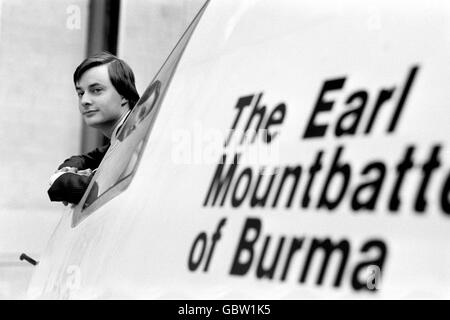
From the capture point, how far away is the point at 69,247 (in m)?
1.78

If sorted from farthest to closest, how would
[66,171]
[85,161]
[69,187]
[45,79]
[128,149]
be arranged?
[45,79], [85,161], [66,171], [69,187], [128,149]

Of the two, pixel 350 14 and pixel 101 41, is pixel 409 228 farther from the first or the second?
pixel 101 41

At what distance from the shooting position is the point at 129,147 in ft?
5.45

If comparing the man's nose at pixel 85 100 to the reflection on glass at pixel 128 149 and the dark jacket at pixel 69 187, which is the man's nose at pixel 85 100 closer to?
the dark jacket at pixel 69 187

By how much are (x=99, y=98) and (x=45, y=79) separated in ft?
16.1

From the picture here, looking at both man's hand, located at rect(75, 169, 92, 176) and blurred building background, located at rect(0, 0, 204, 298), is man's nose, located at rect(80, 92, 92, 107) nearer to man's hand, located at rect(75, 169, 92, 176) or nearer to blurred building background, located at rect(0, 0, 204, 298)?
man's hand, located at rect(75, 169, 92, 176)

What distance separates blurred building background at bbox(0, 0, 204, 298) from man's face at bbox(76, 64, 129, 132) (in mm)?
4450

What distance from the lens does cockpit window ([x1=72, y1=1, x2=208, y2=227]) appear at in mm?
1540

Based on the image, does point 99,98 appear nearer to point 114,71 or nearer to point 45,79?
point 114,71

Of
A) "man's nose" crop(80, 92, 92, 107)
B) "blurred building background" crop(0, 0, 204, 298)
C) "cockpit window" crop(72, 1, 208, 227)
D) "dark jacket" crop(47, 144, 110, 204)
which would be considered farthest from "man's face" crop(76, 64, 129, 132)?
"blurred building background" crop(0, 0, 204, 298)

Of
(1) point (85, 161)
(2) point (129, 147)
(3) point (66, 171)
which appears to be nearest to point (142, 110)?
(2) point (129, 147)
